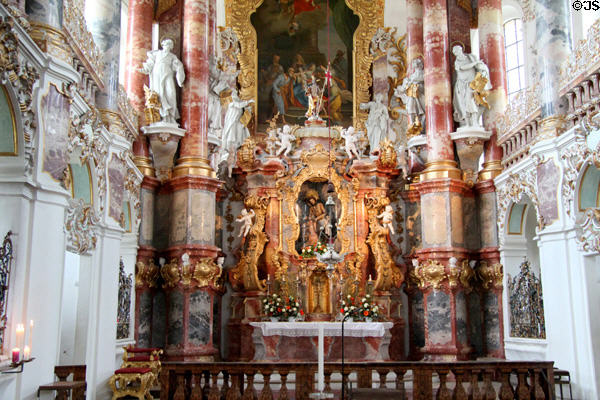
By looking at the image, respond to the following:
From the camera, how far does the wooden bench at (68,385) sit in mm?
8297

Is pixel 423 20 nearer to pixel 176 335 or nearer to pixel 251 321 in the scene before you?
pixel 251 321

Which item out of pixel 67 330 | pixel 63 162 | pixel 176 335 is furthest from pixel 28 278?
pixel 176 335

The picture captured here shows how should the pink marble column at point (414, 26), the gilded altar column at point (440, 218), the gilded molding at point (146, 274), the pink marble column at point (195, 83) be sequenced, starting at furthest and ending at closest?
the pink marble column at point (414, 26) → the pink marble column at point (195, 83) → the gilded altar column at point (440, 218) → the gilded molding at point (146, 274)

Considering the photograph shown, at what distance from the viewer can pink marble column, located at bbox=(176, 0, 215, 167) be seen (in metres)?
16.0

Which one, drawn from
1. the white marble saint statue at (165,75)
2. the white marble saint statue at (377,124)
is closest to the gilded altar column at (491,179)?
the white marble saint statue at (377,124)

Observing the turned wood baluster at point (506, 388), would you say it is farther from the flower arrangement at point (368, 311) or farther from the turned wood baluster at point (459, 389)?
the flower arrangement at point (368, 311)

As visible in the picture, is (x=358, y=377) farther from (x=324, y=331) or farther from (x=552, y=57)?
(x=552, y=57)

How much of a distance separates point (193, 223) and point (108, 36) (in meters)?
4.57

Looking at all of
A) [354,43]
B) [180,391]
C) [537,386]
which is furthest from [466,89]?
[180,391]

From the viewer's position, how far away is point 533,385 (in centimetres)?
1040

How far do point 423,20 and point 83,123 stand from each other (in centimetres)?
1051

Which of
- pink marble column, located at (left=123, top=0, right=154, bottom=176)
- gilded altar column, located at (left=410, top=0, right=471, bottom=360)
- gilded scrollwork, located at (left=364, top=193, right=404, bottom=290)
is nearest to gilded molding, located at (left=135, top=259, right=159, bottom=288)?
pink marble column, located at (left=123, top=0, right=154, bottom=176)

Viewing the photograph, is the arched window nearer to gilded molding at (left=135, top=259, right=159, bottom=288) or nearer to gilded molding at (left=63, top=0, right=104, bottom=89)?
gilded molding at (left=135, top=259, right=159, bottom=288)

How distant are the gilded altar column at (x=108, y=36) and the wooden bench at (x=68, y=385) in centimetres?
527
